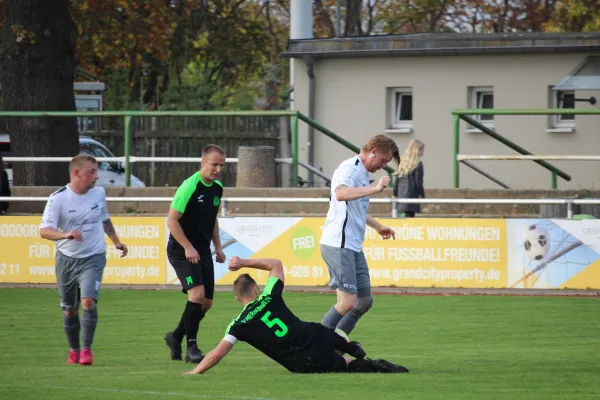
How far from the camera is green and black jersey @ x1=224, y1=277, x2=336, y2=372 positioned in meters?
9.59

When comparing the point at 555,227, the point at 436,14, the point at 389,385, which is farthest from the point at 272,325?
the point at 436,14

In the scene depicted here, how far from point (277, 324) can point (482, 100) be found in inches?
880

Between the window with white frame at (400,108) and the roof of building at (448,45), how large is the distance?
1.14 m

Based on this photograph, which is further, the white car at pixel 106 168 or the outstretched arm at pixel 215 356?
the white car at pixel 106 168

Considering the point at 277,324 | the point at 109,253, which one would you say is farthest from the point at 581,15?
the point at 277,324

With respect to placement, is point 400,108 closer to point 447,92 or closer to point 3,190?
point 447,92

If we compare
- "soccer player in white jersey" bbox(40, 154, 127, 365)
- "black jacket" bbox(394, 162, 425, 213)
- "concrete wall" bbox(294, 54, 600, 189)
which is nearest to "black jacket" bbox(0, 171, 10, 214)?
"black jacket" bbox(394, 162, 425, 213)

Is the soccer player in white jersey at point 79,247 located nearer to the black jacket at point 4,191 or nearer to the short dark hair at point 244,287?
the short dark hair at point 244,287

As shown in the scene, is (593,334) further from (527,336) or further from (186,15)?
(186,15)

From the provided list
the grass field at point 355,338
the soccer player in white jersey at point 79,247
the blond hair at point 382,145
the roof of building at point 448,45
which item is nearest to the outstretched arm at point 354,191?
the blond hair at point 382,145

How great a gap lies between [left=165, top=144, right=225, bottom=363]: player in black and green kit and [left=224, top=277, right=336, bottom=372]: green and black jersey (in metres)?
1.28

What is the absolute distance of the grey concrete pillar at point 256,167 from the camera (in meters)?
21.1

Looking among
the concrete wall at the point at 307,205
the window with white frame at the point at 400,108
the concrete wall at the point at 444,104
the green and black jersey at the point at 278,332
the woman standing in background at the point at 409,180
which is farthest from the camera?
the window with white frame at the point at 400,108

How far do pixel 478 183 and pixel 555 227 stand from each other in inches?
387
